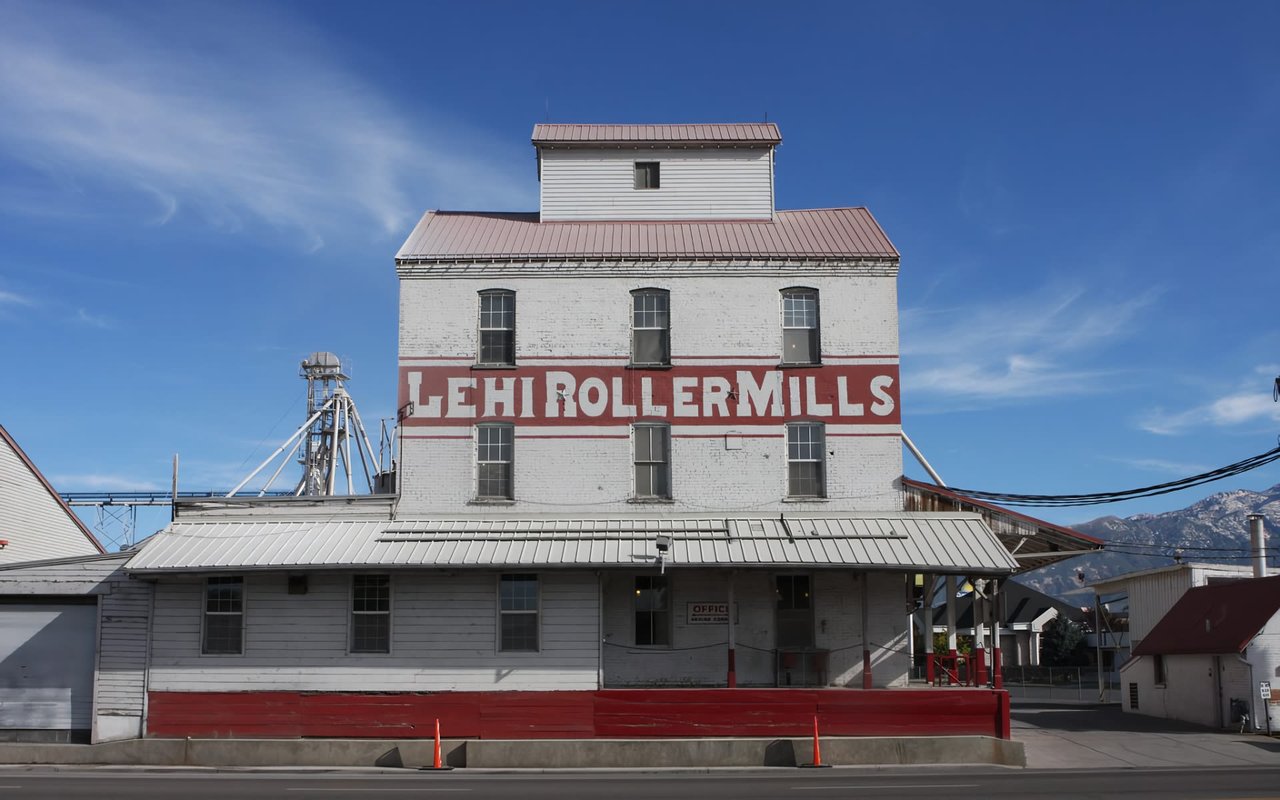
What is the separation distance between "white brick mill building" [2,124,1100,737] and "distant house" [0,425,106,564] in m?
10.3

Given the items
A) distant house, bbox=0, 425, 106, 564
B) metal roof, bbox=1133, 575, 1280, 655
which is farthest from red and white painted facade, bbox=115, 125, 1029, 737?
distant house, bbox=0, 425, 106, 564

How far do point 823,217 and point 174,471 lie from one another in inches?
721

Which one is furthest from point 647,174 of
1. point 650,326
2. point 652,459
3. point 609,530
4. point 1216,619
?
point 1216,619

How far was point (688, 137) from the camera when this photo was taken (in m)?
32.3

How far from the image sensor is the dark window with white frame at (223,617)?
26.7 metres

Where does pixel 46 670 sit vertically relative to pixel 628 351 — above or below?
below

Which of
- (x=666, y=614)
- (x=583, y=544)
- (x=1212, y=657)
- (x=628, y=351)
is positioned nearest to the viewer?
(x=583, y=544)

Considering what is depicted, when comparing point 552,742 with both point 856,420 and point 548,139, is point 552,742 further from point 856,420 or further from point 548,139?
point 548,139

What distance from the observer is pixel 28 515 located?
35.9 metres

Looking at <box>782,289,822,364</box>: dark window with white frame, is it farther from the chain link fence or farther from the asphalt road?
the chain link fence

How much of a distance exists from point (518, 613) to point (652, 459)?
16.5 ft

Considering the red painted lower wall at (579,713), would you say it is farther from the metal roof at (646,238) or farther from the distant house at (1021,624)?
the distant house at (1021,624)

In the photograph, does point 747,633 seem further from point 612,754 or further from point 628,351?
point 628,351

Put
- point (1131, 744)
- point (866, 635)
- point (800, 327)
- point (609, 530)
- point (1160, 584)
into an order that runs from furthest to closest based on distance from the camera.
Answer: point (1160, 584) < point (800, 327) < point (1131, 744) < point (609, 530) < point (866, 635)
